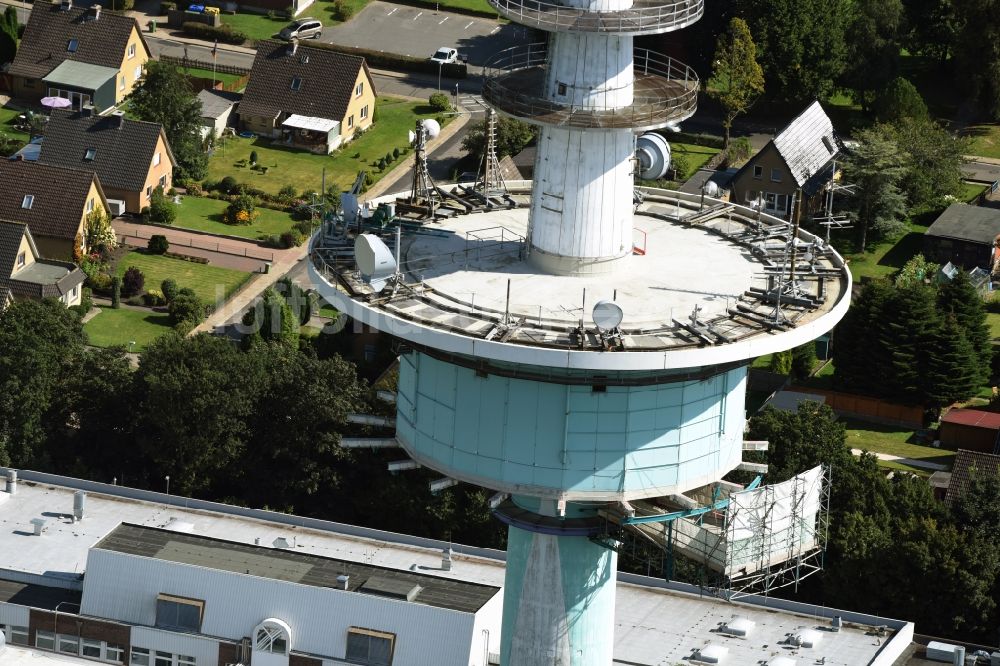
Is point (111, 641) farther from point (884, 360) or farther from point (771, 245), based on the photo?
point (884, 360)

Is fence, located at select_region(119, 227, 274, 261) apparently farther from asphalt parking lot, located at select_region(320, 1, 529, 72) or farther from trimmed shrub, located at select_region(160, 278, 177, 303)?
asphalt parking lot, located at select_region(320, 1, 529, 72)

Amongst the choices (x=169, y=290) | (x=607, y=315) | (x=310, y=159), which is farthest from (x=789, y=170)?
(x=607, y=315)

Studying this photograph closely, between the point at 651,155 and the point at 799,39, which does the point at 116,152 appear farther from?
the point at 651,155

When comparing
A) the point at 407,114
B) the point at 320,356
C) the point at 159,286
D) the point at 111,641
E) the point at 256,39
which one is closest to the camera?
the point at 111,641

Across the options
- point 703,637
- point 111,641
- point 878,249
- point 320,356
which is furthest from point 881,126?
point 111,641

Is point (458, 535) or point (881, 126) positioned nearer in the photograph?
point (458, 535)

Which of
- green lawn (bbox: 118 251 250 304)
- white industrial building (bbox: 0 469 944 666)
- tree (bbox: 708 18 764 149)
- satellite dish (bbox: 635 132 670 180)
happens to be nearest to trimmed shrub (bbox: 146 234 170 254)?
green lawn (bbox: 118 251 250 304)
